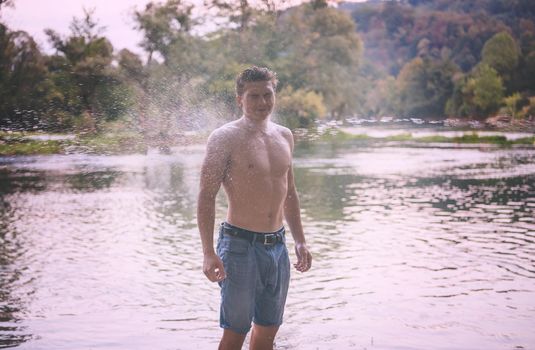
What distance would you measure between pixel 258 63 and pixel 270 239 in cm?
3590

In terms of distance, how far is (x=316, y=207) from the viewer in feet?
33.5

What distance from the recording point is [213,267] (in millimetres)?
2535

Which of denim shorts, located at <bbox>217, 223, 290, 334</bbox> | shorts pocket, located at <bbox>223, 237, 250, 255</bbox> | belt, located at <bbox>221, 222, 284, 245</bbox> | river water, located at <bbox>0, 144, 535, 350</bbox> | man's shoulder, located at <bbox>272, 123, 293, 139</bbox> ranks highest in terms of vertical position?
man's shoulder, located at <bbox>272, 123, 293, 139</bbox>

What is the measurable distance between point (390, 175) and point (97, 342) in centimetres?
1234

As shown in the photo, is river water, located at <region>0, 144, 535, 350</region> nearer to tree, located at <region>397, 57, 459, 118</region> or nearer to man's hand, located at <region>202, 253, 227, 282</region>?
man's hand, located at <region>202, 253, 227, 282</region>

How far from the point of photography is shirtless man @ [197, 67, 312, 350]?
2.58m

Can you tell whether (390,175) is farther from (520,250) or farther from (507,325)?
(507,325)

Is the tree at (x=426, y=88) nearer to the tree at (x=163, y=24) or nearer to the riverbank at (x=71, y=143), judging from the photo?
the tree at (x=163, y=24)

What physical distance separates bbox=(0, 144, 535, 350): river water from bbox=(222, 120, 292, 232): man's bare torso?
1.44 meters

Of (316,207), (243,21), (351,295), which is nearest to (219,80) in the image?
(243,21)

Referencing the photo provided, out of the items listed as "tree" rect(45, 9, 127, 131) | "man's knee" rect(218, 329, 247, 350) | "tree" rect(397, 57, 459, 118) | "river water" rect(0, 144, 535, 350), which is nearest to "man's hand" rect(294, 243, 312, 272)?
"man's knee" rect(218, 329, 247, 350)

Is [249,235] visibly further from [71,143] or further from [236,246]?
[71,143]

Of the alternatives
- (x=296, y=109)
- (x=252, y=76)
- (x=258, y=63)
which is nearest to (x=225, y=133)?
(x=252, y=76)

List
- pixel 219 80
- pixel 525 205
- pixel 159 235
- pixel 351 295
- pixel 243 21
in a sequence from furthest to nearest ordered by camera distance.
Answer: pixel 243 21 → pixel 219 80 → pixel 525 205 → pixel 159 235 → pixel 351 295
